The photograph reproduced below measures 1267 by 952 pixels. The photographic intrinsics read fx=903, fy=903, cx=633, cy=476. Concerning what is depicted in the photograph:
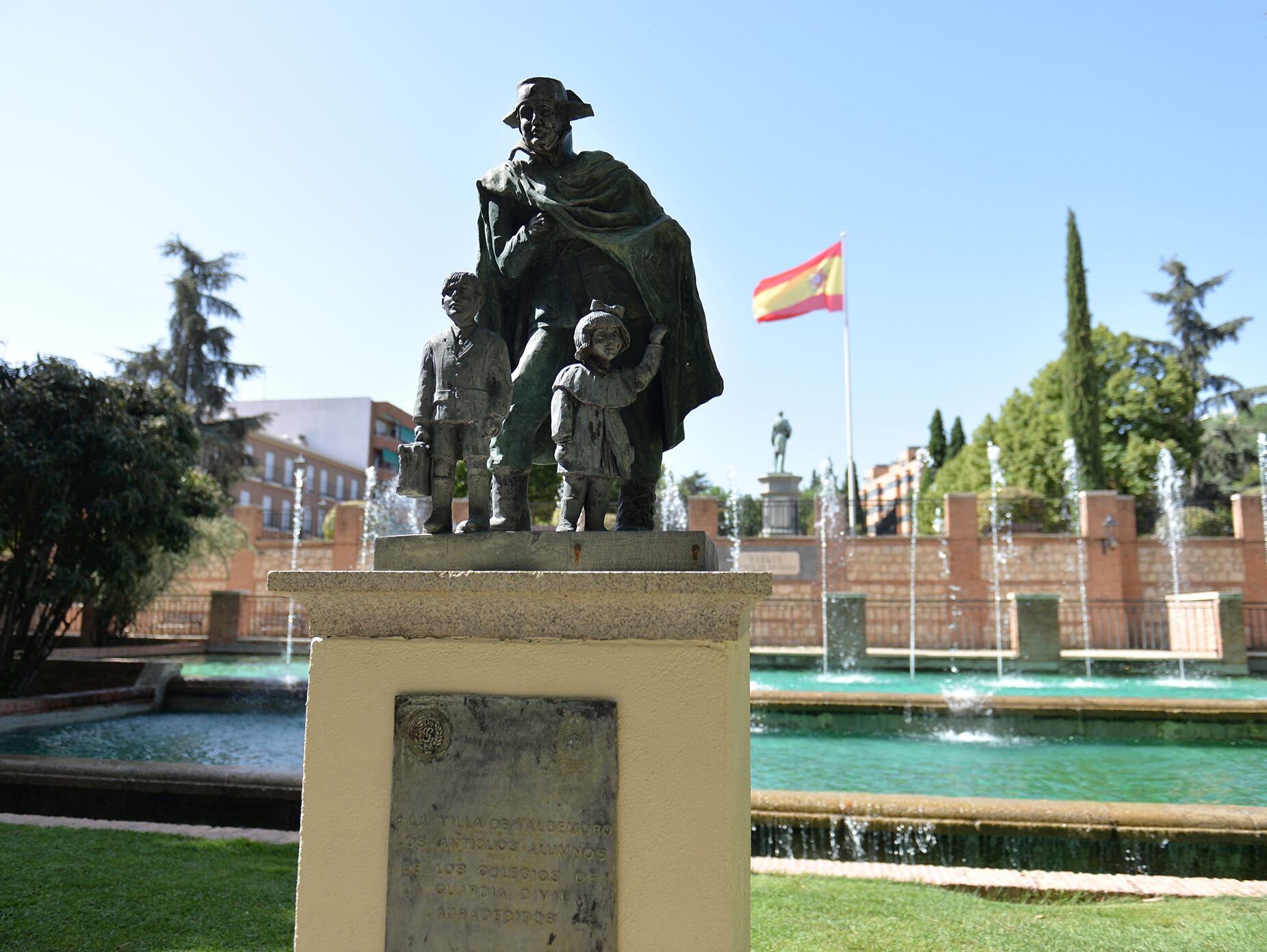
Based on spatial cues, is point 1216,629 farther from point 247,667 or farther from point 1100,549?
point 247,667

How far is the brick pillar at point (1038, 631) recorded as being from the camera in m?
16.0

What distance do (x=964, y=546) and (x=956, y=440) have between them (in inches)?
1588

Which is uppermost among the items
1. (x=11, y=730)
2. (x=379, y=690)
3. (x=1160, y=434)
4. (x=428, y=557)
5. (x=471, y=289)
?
(x=1160, y=434)

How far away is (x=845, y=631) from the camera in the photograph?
53.7ft

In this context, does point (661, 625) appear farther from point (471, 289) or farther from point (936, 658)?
point (936, 658)

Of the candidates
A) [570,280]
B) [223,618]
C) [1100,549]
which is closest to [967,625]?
[1100,549]

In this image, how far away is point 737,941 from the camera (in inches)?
92.2

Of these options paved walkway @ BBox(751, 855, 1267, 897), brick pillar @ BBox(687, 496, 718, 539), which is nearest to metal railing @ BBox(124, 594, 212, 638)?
brick pillar @ BBox(687, 496, 718, 539)

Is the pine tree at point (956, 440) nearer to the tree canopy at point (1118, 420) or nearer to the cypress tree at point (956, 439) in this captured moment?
the cypress tree at point (956, 439)

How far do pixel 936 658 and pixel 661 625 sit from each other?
51.1 feet

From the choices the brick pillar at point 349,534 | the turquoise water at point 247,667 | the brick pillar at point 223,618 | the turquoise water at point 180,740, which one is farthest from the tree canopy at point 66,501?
the brick pillar at point 349,534

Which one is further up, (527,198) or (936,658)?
(527,198)

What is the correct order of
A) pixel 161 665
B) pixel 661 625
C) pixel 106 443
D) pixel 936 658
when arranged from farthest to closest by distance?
1. pixel 936 658
2. pixel 161 665
3. pixel 106 443
4. pixel 661 625

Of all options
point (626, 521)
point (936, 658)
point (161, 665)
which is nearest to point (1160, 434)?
point (936, 658)
